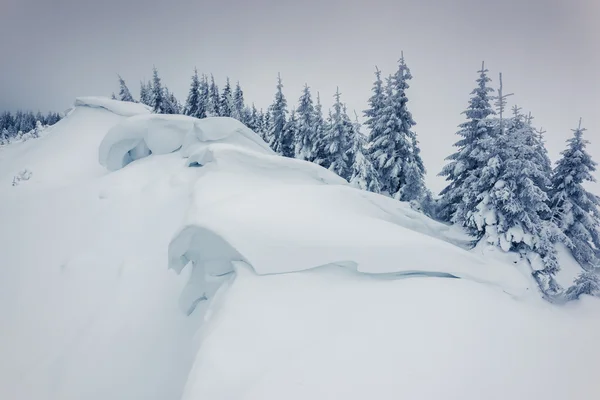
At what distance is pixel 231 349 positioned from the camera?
4.09 meters

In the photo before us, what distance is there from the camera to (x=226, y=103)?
40.4 m

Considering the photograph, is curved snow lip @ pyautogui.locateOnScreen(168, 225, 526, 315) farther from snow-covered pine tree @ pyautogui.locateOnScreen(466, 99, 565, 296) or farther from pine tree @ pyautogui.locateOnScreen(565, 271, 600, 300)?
snow-covered pine tree @ pyautogui.locateOnScreen(466, 99, 565, 296)

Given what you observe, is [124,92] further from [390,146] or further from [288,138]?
[390,146]

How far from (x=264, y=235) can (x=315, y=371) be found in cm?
302

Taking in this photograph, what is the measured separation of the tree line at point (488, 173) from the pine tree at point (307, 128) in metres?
0.10

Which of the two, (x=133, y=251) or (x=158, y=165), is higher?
(x=158, y=165)

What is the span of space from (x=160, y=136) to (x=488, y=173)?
1705cm

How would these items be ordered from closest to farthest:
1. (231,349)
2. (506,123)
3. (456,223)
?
(231,349)
(506,123)
(456,223)

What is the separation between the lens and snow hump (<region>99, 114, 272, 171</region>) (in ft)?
50.5

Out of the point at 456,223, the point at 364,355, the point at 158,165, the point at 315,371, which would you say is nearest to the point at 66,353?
the point at 315,371

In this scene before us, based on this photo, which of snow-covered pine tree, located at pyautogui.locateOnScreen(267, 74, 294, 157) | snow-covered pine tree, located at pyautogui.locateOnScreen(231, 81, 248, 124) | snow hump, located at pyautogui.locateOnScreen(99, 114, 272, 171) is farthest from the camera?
snow-covered pine tree, located at pyautogui.locateOnScreen(231, 81, 248, 124)

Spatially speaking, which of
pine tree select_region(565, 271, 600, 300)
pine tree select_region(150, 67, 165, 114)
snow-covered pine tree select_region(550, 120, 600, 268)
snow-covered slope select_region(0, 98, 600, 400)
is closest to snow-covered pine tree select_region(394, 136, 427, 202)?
snow-covered pine tree select_region(550, 120, 600, 268)

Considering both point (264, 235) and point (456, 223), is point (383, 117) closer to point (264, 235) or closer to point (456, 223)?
point (456, 223)

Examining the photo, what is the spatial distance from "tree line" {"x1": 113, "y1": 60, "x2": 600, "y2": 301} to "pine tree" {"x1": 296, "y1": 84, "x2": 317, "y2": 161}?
10cm
